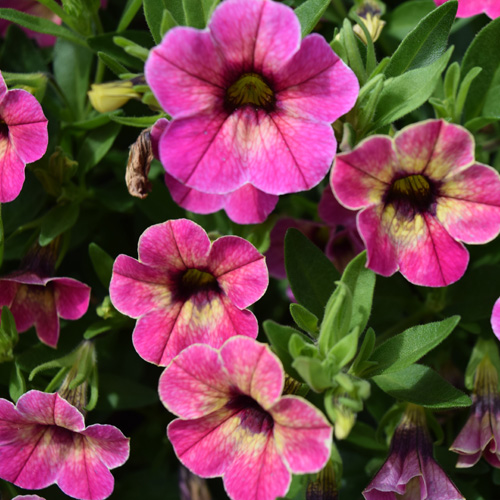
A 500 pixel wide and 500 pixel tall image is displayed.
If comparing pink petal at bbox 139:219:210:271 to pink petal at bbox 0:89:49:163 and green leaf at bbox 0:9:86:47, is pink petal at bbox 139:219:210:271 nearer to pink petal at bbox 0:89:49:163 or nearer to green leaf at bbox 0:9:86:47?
pink petal at bbox 0:89:49:163

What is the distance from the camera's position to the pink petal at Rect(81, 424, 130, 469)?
1343mm

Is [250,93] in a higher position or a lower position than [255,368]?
higher

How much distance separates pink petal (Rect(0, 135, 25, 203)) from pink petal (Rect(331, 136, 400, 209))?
2.04 ft

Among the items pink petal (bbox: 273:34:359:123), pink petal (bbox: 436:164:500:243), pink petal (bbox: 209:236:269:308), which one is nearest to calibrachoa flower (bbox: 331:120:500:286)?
pink petal (bbox: 436:164:500:243)

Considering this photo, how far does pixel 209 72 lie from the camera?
3.90 feet

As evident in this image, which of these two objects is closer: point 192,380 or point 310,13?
point 192,380

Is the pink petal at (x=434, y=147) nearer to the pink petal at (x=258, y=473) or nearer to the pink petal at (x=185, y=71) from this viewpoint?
the pink petal at (x=185, y=71)

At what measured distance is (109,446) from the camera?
4.47 feet

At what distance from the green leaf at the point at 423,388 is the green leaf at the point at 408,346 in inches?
3.9

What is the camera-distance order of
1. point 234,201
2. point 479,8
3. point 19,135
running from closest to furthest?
point 19,135 < point 234,201 < point 479,8

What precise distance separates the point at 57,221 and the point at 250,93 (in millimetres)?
621

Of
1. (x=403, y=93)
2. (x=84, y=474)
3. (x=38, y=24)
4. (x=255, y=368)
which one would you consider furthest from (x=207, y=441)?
(x=38, y=24)

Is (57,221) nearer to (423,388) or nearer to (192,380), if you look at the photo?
(192,380)

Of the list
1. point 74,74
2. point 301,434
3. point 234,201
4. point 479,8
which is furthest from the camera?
point 74,74
